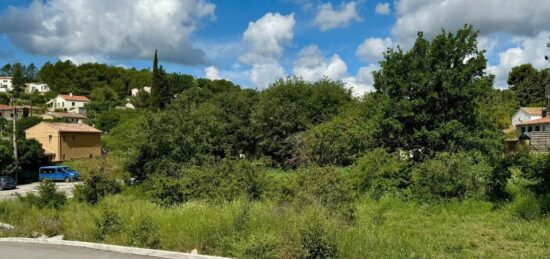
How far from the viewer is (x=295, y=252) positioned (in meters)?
8.04

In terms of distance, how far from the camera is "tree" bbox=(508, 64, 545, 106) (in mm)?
82812

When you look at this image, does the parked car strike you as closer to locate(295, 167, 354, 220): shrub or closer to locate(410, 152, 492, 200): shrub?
locate(295, 167, 354, 220): shrub

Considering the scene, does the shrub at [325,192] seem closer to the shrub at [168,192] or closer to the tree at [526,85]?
the shrub at [168,192]

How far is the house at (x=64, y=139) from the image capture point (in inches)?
2329

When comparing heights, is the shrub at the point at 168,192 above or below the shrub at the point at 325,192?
below

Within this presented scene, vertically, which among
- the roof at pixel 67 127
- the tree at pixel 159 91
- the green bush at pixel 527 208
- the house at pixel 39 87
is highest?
the house at pixel 39 87

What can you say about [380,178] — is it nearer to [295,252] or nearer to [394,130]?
[394,130]

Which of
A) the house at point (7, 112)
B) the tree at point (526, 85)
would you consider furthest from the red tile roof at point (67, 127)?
the tree at point (526, 85)

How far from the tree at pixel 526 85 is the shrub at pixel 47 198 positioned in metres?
80.9

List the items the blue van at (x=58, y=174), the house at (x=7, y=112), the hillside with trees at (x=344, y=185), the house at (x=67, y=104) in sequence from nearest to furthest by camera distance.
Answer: the hillside with trees at (x=344, y=185) < the blue van at (x=58, y=174) < the house at (x=7, y=112) < the house at (x=67, y=104)

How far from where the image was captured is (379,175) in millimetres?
20062

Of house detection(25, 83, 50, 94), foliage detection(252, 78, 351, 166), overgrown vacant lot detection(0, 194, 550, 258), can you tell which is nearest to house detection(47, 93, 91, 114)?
house detection(25, 83, 50, 94)

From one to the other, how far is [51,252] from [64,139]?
54.6 m

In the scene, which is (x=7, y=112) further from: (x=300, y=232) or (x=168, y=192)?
(x=300, y=232)
